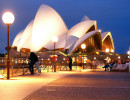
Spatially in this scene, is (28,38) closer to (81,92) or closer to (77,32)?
(77,32)

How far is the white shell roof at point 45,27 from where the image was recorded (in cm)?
5766

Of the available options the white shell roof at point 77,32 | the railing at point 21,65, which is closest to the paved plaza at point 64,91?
the railing at point 21,65

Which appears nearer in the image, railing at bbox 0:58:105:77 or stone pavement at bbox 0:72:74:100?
stone pavement at bbox 0:72:74:100

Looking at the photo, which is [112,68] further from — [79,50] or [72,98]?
[79,50]

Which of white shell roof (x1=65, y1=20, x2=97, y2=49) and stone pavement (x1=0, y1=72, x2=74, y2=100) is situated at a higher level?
white shell roof (x1=65, y1=20, x2=97, y2=49)

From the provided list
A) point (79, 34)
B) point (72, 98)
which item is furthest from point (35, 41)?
point (72, 98)

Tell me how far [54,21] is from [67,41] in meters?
6.21

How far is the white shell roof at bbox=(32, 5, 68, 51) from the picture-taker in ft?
189

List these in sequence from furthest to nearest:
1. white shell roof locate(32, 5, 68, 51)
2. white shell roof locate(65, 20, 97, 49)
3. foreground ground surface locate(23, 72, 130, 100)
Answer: white shell roof locate(65, 20, 97, 49) < white shell roof locate(32, 5, 68, 51) < foreground ground surface locate(23, 72, 130, 100)

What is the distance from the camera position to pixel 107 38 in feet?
279

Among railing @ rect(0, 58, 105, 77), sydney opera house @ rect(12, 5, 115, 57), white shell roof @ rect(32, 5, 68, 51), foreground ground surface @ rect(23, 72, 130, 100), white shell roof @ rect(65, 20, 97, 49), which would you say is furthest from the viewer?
white shell roof @ rect(65, 20, 97, 49)

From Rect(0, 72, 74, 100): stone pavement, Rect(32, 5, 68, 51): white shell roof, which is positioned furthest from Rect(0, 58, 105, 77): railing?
Rect(32, 5, 68, 51): white shell roof

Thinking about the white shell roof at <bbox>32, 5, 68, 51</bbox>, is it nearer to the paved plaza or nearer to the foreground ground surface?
the paved plaza

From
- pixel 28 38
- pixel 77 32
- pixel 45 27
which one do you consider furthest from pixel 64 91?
pixel 77 32
